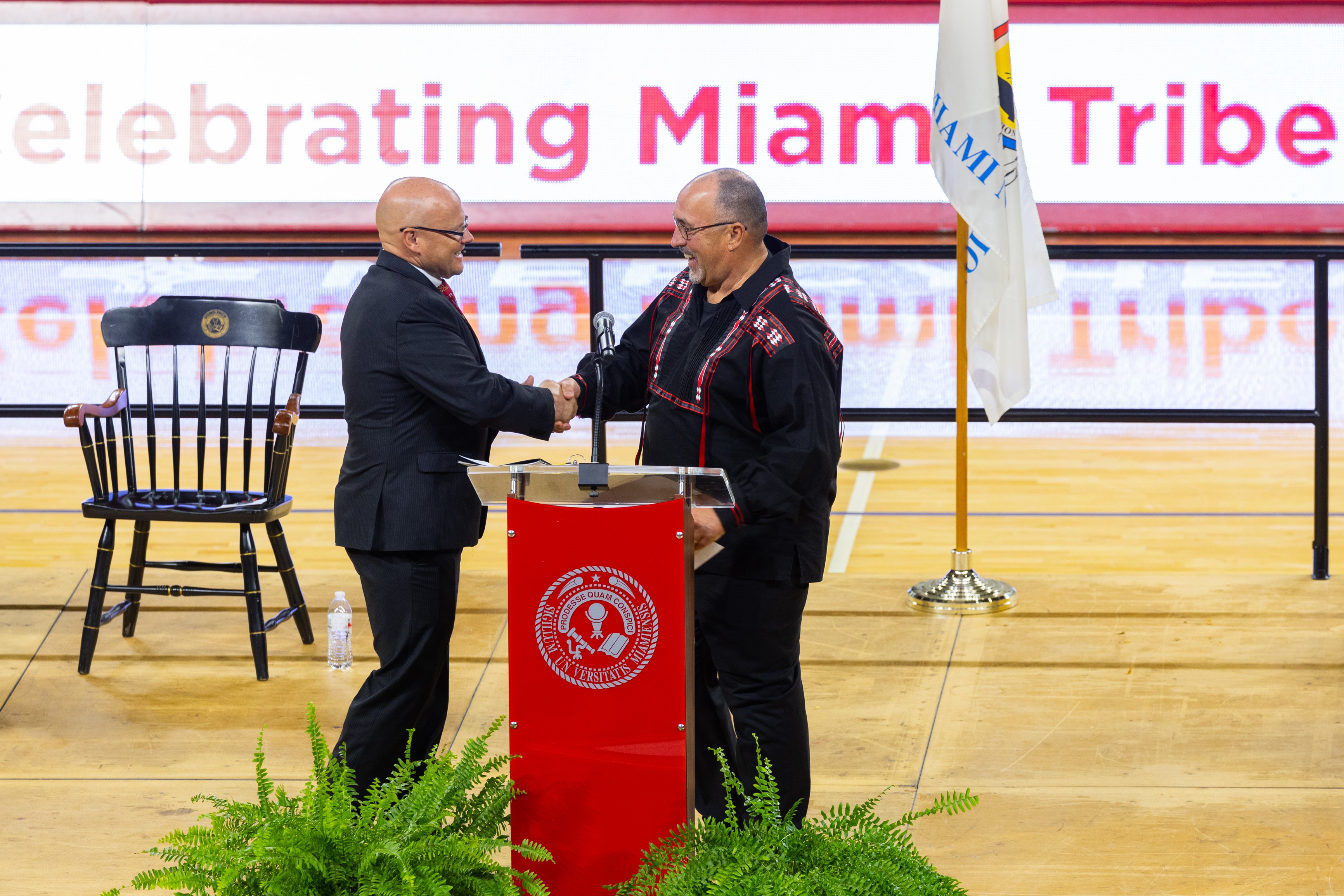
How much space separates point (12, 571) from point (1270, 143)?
9.70 meters

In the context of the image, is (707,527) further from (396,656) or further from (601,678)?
(396,656)

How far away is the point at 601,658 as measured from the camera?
228 centimetres

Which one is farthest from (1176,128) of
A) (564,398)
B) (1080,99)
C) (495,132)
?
(564,398)

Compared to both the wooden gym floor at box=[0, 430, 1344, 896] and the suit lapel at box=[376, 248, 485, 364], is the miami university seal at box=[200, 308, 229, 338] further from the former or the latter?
the suit lapel at box=[376, 248, 485, 364]

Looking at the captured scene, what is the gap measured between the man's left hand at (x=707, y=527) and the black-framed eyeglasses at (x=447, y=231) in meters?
0.78

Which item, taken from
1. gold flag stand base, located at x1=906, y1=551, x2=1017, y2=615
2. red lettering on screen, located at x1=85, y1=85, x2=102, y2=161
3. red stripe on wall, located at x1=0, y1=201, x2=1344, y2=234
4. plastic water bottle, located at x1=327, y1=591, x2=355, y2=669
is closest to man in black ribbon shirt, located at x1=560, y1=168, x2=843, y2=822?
plastic water bottle, located at x1=327, y1=591, x2=355, y2=669

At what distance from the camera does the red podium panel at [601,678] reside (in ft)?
7.42

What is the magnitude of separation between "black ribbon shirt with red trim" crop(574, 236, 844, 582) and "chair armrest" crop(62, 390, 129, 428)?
1.72 meters

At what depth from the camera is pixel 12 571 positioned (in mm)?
4914

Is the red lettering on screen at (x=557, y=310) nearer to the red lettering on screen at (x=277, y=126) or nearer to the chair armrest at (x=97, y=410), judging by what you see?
the chair armrest at (x=97, y=410)

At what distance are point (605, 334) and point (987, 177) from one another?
1.97 meters

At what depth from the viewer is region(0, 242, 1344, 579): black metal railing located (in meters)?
4.68

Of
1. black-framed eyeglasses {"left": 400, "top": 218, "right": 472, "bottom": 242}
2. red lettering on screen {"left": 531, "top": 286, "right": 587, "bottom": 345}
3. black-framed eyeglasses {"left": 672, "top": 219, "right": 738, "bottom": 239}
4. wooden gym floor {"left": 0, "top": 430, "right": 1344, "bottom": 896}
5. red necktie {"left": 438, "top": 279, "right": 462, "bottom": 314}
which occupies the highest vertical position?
red lettering on screen {"left": 531, "top": 286, "right": 587, "bottom": 345}

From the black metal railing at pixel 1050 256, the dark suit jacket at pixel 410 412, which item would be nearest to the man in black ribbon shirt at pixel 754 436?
the dark suit jacket at pixel 410 412
